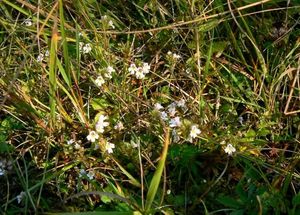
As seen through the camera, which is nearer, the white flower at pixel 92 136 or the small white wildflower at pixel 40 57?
the white flower at pixel 92 136

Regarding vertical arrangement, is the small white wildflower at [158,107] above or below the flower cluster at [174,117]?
above

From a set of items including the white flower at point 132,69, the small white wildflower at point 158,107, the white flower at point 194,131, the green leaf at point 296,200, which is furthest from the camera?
the white flower at point 132,69

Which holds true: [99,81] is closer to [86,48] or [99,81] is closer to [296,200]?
[86,48]

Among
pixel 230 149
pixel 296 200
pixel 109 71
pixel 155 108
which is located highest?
pixel 109 71

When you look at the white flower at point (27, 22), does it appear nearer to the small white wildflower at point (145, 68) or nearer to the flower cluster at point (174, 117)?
the small white wildflower at point (145, 68)

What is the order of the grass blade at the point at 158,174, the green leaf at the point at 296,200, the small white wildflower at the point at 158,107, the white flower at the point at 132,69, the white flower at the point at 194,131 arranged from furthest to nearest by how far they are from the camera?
the white flower at the point at 132,69 < the small white wildflower at the point at 158,107 < the white flower at the point at 194,131 < the green leaf at the point at 296,200 < the grass blade at the point at 158,174

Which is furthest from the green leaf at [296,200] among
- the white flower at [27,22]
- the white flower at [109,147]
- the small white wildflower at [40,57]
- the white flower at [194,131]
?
the white flower at [27,22]

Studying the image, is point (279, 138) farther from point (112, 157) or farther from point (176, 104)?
point (112, 157)

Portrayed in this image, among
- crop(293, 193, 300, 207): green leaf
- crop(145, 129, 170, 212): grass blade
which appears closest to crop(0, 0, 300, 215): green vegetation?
crop(293, 193, 300, 207): green leaf

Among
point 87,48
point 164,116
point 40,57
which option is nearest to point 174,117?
point 164,116
